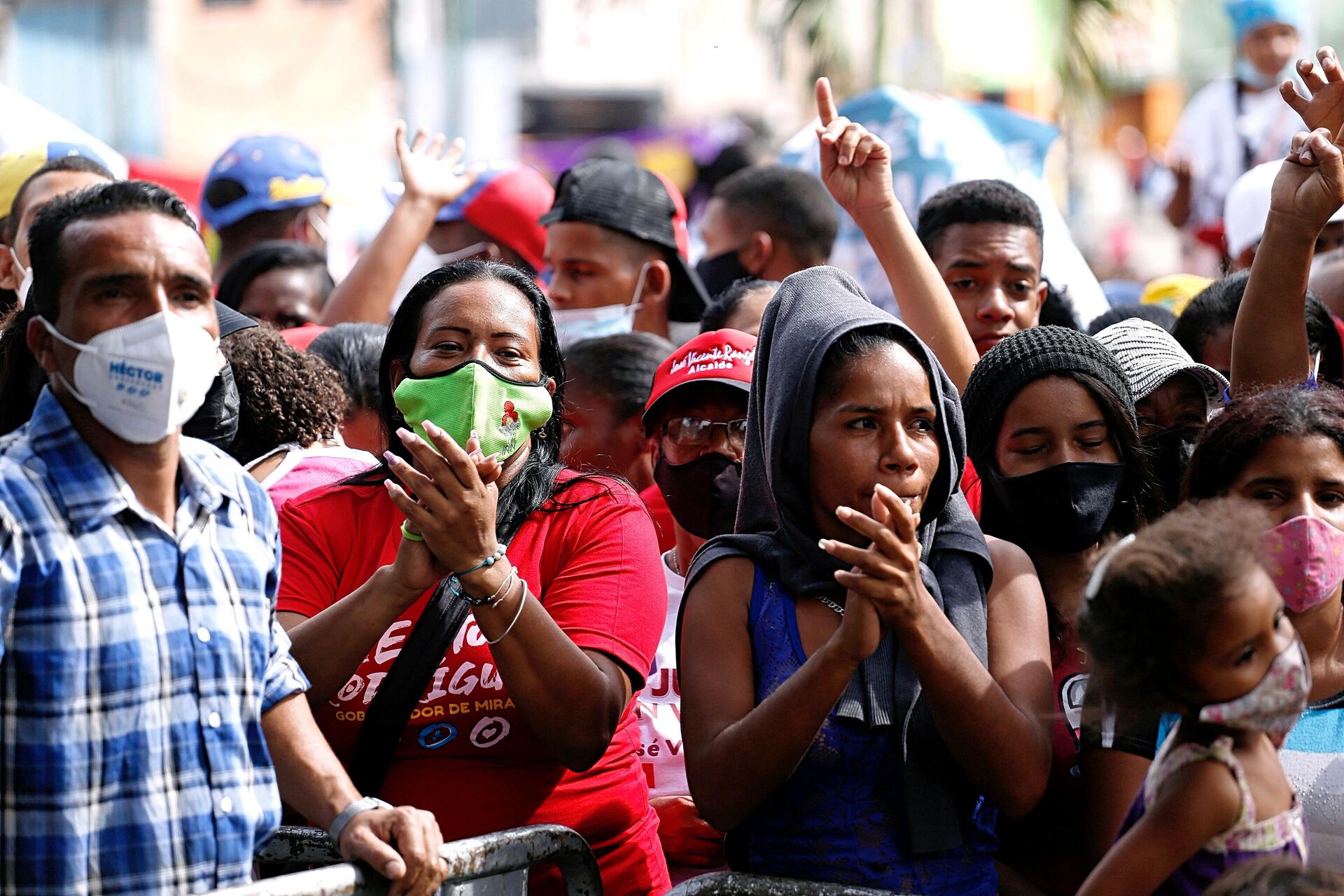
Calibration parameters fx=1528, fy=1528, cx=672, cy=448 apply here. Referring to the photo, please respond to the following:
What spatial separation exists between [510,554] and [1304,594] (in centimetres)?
147

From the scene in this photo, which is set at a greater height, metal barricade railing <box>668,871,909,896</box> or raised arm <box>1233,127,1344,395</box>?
raised arm <box>1233,127,1344,395</box>

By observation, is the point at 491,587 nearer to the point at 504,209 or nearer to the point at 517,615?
the point at 517,615

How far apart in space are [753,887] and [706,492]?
4.31 feet

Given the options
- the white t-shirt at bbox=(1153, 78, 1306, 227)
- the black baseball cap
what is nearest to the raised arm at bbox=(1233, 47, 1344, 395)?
the black baseball cap

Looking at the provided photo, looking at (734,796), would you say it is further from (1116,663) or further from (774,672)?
(1116,663)

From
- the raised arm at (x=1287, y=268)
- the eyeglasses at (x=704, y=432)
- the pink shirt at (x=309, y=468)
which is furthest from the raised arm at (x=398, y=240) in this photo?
the raised arm at (x=1287, y=268)

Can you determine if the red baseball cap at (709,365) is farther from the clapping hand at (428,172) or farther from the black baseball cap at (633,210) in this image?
the clapping hand at (428,172)

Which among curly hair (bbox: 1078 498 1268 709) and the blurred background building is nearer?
curly hair (bbox: 1078 498 1268 709)

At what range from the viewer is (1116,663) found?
2.20 metres

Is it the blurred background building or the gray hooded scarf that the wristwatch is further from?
the blurred background building

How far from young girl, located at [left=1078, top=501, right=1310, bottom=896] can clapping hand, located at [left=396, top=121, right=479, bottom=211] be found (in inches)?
146

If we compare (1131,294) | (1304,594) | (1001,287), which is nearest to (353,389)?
(1001,287)

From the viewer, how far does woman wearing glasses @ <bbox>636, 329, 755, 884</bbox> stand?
141 inches

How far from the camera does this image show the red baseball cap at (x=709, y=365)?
12.1 ft
